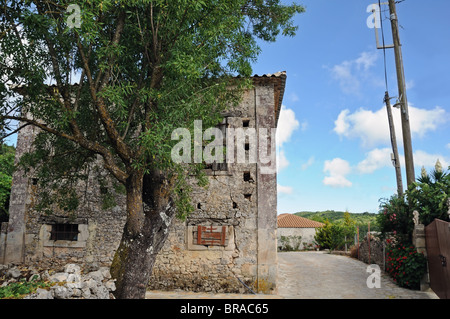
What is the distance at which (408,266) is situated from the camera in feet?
30.8

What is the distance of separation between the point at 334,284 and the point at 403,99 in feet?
20.6

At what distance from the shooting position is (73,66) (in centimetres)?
689

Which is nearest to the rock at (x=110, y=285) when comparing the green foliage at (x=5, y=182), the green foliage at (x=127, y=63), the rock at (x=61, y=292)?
the rock at (x=61, y=292)

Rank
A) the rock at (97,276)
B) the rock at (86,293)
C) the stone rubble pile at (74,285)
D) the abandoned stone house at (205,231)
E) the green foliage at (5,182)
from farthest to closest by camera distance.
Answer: the green foliage at (5,182) → the abandoned stone house at (205,231) → the rock at (97,276) → the rock at (86,293) → the stone rubble pile at (74,285)

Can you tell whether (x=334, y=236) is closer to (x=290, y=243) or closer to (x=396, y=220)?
(x=290, y=243)

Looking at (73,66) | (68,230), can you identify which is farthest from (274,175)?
(68,230)

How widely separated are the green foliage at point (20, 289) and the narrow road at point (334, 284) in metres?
5.68

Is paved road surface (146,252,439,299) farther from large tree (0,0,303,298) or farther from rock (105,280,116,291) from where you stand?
large tree (0,0,303,298)

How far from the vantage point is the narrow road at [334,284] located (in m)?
8.58

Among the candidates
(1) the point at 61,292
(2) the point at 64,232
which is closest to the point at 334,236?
(2) the point at 64,232

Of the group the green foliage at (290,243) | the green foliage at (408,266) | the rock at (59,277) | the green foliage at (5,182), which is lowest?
the green foliage at (290,243)

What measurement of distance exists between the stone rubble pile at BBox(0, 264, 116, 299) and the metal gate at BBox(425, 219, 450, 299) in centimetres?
684

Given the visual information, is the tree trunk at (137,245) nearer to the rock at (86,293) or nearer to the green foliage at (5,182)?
the rock at (86,293)

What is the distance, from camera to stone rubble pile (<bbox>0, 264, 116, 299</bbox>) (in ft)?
19.0
